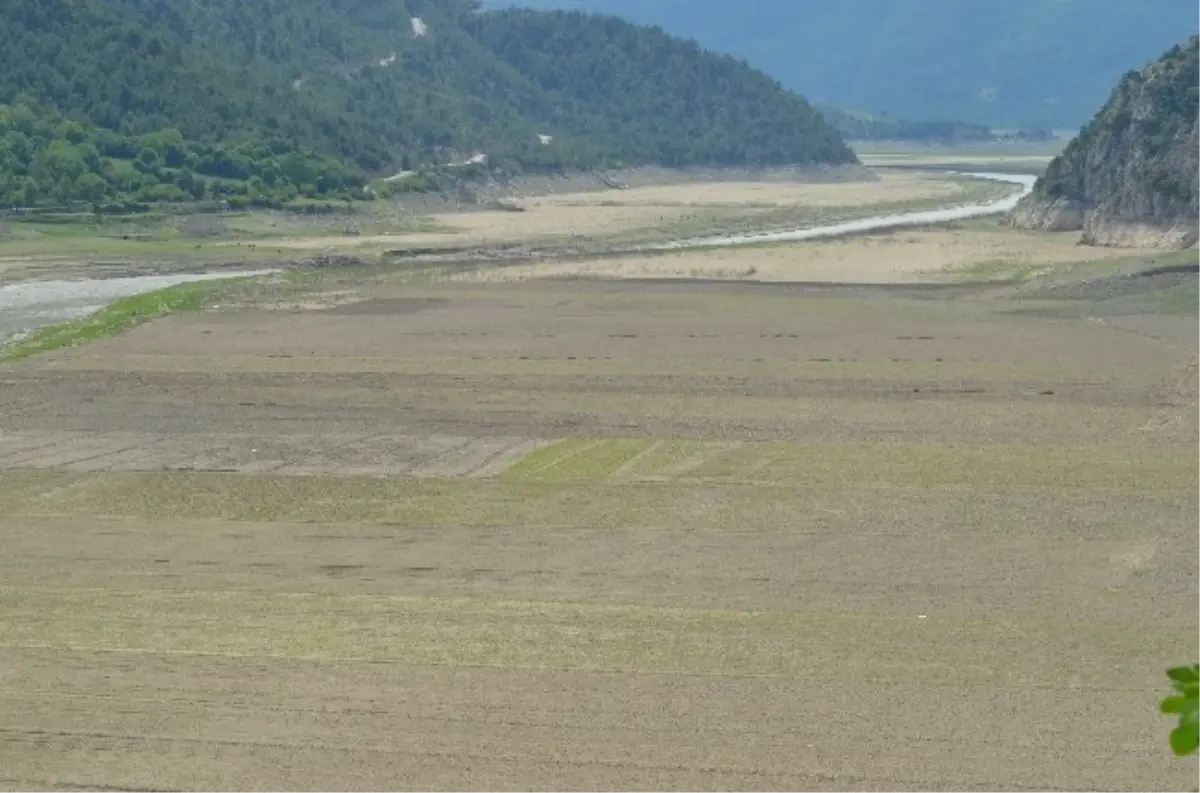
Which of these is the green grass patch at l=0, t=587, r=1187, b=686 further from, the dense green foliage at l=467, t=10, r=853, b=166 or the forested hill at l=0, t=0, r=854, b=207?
the dense green foliage at l=467, t=10, r=853, b=166

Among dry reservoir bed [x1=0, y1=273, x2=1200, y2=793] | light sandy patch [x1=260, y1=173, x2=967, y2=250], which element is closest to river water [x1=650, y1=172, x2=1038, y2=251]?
light sandy patch [x1=260, y1=173, x2=967, y2=250]

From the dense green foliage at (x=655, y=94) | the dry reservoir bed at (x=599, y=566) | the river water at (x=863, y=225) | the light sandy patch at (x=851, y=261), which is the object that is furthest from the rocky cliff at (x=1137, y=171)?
the dense green foliage at (x=655, y=94)

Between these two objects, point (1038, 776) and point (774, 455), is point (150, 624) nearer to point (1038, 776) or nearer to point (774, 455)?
point (1038, 776)

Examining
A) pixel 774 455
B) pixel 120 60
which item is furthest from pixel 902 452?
pixel 120 60

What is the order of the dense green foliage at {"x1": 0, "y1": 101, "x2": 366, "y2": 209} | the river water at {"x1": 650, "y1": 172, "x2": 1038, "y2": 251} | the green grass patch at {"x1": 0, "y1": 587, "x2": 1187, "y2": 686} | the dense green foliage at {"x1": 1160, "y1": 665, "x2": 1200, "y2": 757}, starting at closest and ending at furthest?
the dense green foliage at {"x1": 1160, "y1": 665, "x2": 1200, "y2": 757}, the green grass patch at {"x1": 0, "y1": 587, "x2": 1187, "y2": 686}, the river water at {"x1": 650, "y1": 172, "x2": 1038, "y2": 251}, the dense green foliage at {"x1": 0, "y1": 101, "x2": 366, "y2": 209}

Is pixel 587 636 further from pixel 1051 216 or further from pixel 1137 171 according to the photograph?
pixel 1051 216

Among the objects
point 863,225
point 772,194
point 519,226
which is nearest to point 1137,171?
point 863,225

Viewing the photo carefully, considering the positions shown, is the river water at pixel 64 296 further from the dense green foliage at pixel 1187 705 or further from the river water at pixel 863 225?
the dense green foliage at pixel 1187 705
